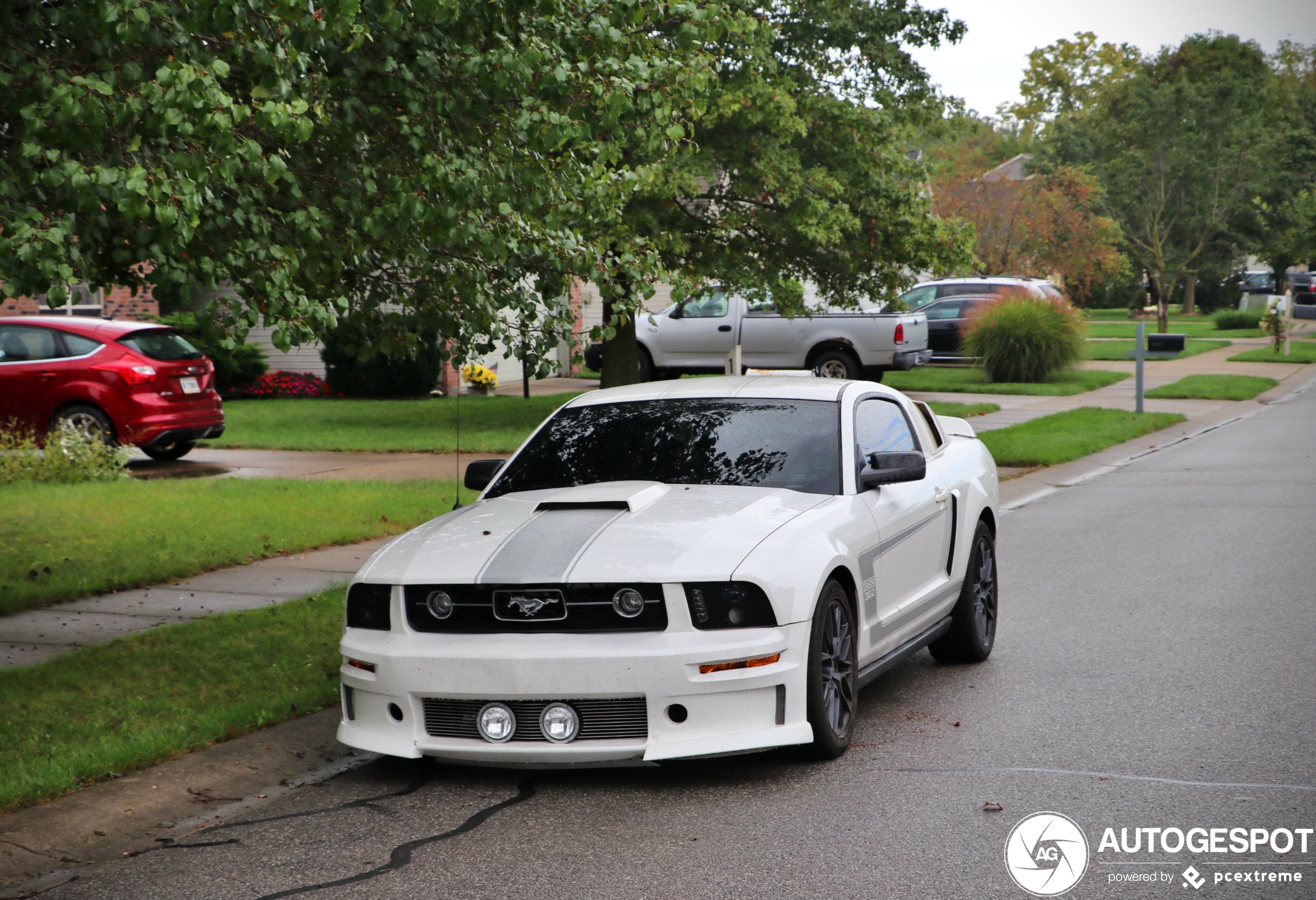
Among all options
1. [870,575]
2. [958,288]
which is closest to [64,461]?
[870,575]

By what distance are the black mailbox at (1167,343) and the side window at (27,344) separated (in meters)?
16.4

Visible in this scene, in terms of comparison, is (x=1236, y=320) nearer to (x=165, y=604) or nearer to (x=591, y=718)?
(x=165, y=604)

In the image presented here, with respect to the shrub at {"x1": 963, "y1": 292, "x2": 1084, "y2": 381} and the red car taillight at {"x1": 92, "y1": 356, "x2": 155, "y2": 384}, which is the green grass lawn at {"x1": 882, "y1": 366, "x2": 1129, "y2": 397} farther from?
the red car taillight at {"x1": 92, "y1": 356, "x2": 155, "y2": 384}

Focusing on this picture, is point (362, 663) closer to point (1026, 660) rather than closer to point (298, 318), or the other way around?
point (298, 318)

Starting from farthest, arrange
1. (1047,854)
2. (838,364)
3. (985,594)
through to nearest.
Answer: (838,364)
(985,594)
(1047,854)

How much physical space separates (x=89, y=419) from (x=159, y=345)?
1.13 m

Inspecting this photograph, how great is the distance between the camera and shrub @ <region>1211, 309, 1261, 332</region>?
5072 cm

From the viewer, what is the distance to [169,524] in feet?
37.3

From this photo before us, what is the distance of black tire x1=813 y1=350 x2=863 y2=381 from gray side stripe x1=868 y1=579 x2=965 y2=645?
18669mm

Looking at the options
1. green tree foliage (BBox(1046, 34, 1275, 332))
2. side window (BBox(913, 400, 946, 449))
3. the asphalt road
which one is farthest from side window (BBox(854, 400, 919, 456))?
green tree foliage (BBox(1046, 34, 1275, 332))

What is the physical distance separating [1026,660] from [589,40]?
3.93m

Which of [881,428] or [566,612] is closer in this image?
[566,612]

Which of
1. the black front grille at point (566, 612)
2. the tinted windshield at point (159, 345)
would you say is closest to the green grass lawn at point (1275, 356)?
the tinted windshield at point (159, 345)

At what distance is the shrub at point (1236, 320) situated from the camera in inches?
1997
